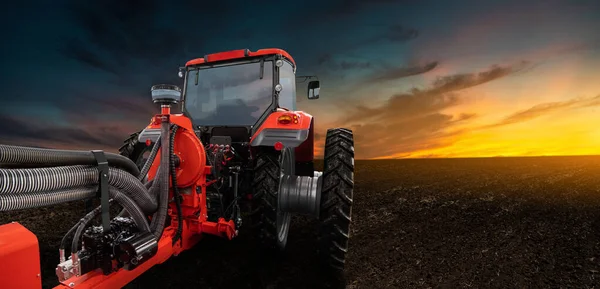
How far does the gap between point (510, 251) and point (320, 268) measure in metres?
2.37

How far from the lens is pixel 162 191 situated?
97.5 inches

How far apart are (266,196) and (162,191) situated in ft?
3.65

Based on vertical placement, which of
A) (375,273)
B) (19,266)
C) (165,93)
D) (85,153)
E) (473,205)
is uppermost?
(165,93)

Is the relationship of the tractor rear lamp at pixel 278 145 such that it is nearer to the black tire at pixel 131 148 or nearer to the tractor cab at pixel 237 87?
the tractor cab at pixel 237 87

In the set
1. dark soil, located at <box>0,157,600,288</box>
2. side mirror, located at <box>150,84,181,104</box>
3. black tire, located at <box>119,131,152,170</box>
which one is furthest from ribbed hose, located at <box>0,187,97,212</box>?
black tire, located at <box>119,131,152,170</box>

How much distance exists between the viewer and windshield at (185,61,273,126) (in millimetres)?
3951

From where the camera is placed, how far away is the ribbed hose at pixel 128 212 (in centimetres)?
197

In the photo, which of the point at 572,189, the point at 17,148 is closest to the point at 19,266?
the point at 17,148

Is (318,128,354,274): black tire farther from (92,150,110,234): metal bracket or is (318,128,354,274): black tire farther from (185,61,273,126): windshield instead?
(92,150,110,234): metal bracket

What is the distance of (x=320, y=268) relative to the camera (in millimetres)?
3330

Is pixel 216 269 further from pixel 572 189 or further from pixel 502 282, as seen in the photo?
pixel 572 189

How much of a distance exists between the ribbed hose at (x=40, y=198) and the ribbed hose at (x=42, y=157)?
172mm

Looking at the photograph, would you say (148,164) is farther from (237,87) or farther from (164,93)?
(237,87)

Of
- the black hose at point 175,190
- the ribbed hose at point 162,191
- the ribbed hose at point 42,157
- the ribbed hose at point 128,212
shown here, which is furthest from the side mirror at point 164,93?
the ribbed hose at point 128,212
